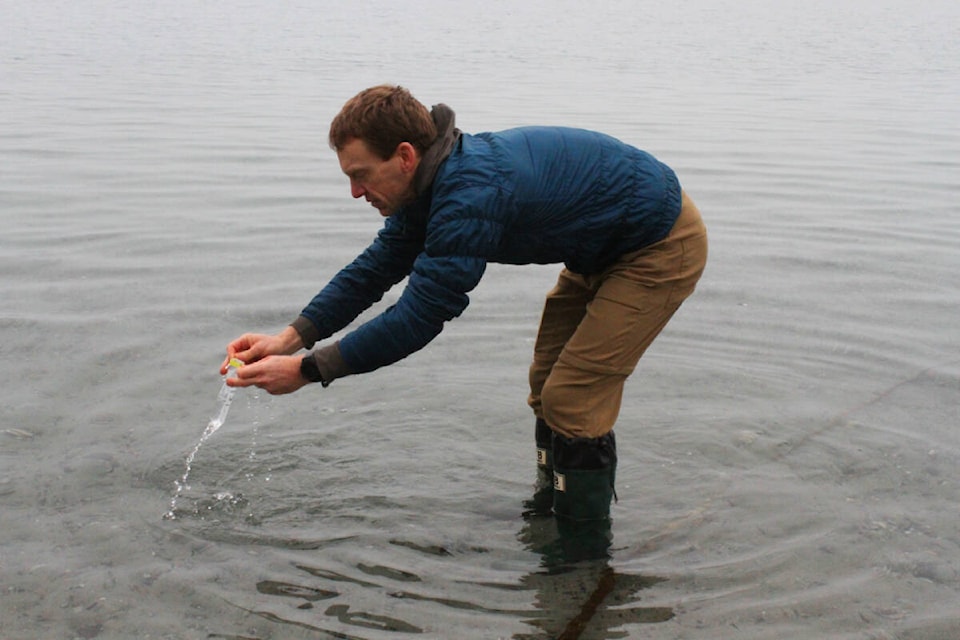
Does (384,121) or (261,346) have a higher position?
(384,121)

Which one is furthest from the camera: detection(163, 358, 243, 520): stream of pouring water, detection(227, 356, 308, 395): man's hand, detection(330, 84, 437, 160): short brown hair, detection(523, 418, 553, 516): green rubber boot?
detection(523, 418, 553, 516): green rubber boot

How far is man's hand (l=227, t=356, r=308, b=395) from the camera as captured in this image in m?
4.01

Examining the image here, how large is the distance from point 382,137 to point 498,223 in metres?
0.49

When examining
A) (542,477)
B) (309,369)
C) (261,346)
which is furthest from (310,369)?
(542,477)

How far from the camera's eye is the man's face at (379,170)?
3910 mm

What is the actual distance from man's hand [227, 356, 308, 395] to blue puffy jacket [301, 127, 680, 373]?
20 centimetres

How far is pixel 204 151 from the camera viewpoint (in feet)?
45.2

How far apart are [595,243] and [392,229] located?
0.82 meters

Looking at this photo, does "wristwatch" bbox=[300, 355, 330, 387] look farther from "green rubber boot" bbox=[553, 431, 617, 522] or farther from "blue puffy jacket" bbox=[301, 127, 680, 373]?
"green rubber boot" bbox=[553, 431, 617, 522]

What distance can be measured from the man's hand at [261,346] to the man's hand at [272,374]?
0.95 ft

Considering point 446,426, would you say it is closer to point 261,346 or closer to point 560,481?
point 560,481

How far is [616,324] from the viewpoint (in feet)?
14.3

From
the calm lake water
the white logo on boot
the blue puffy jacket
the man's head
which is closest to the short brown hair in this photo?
the man's head

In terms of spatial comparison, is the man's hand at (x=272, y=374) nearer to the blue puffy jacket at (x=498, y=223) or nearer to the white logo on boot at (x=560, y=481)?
the blue puffy jacket at (x=498, y=223)
